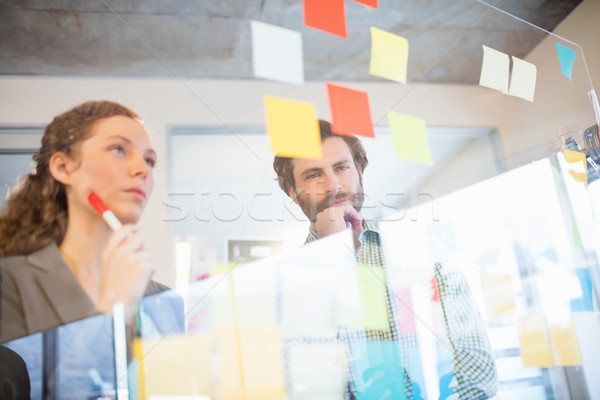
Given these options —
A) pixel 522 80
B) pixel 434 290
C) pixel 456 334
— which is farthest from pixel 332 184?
pixel 522 80

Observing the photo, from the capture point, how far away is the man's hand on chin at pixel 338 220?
3.70 feet

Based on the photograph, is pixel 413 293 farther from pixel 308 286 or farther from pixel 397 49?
pixel 397 49

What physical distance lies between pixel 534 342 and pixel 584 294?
0.72 feet

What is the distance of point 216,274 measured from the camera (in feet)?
3.27

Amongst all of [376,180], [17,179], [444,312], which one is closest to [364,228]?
[376,180]

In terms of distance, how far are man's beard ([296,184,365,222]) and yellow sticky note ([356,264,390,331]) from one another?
148mm

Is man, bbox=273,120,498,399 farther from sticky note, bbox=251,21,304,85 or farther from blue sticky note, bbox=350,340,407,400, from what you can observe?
sticky note, bbox=251,21,304,85

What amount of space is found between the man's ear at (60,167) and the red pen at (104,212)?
5 cm

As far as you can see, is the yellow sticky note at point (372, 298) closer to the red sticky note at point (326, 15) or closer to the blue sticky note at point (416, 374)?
the blue sticky note at point (416, 374)

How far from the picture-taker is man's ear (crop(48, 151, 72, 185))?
903 mm

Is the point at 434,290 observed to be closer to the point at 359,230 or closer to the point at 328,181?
the point at 359,230

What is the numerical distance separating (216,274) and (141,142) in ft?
0.95

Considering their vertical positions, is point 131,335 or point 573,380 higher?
point 131,335

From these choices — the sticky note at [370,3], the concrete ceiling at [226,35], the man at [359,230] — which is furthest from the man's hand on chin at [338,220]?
the sticky note at [370,3]
